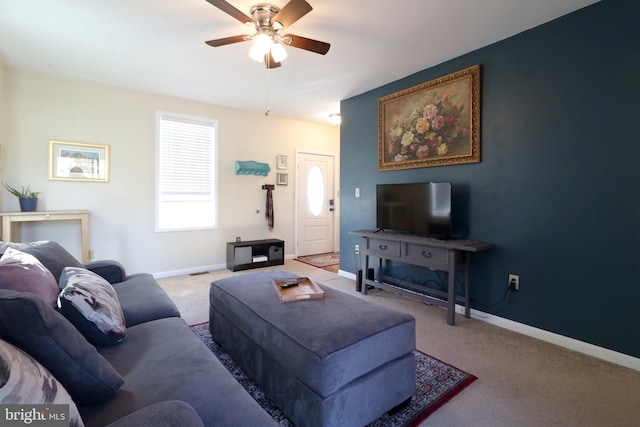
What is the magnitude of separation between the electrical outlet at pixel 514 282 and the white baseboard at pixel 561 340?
304 millimetres

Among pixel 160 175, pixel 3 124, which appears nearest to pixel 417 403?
pixel 160 175

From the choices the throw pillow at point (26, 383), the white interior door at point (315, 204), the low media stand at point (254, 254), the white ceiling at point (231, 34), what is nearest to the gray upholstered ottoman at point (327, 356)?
the throw pillow at point (26, 383)

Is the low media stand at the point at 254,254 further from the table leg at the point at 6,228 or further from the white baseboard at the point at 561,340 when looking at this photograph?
the white baseboard at the point at 561,340

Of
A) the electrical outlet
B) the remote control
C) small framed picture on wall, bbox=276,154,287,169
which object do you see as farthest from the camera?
small framed picture on wall, bbox=276,154,287,169

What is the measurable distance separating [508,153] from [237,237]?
3.96 meters

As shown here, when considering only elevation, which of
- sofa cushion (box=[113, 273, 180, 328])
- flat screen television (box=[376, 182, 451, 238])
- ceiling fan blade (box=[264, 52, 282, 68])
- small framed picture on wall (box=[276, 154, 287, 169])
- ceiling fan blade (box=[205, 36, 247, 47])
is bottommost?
sofa cushion (box=[113, 273, 180, 328])

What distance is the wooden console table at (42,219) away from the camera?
3.08 m

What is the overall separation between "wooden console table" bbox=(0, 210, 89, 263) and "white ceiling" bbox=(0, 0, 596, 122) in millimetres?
1644

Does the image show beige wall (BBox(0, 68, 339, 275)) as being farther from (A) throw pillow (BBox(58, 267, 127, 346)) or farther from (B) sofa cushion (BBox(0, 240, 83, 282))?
(A) throw pillow (BBox(58, 267, 127, 346))

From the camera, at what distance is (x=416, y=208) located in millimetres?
3223

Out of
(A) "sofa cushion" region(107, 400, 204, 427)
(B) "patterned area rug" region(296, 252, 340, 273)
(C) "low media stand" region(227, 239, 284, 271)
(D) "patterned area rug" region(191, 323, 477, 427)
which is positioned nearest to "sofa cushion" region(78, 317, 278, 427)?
(A) "sofa cushion" region(107, 400, 204, 427)

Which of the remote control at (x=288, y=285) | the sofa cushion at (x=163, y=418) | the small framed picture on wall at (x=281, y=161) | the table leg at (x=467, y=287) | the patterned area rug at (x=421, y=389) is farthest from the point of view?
the small framed picture on wall at (x=281, y=161)

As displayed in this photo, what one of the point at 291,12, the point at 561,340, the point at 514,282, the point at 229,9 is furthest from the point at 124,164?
the point at 561,340

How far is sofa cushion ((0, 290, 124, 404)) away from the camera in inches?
32.4
